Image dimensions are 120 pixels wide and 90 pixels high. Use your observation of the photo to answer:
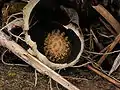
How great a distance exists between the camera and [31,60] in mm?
1077

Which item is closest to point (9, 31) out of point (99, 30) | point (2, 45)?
point (2, 45)

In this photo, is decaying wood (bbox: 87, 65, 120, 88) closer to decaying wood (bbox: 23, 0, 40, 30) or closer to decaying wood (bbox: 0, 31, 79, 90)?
decaying wood (bbox: 0, 31, 79, 90)

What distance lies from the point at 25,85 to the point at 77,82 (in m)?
0.18

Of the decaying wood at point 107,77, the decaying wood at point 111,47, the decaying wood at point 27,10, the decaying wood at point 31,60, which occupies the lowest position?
the decaying wood at point 107,77

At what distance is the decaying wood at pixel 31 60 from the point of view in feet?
3.41

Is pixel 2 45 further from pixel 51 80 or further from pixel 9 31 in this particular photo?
pixel 51 80

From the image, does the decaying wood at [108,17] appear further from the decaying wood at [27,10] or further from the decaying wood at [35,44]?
the decaying wood at [27,10]

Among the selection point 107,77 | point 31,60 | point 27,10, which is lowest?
point 107,77

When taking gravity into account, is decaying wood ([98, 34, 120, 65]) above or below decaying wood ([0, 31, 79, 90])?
below

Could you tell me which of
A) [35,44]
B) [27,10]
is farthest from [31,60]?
[27,10]

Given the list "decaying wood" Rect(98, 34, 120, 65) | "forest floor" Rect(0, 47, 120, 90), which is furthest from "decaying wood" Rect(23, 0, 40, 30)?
"decaying wood" Rect(98, 34, 120, 65)

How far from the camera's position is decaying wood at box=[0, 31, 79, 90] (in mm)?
1040

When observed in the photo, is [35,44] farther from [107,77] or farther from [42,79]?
[107,77]

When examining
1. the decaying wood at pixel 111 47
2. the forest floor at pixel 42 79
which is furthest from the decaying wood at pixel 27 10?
the decaying wood at pixel 111 47
